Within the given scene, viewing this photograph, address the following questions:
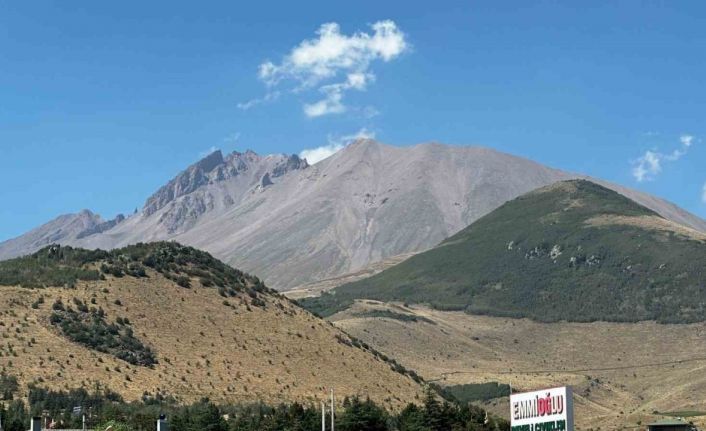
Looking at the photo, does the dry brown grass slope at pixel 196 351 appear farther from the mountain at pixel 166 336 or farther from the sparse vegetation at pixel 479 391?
the sparse vegetation at pixel 479 391

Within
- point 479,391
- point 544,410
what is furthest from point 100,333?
point 479,391

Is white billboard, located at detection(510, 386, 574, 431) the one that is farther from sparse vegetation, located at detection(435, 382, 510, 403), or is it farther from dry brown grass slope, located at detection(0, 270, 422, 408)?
sparse vegetation, located at detection(435, 382, 510, 403)

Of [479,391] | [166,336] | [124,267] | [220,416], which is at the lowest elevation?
[220,416]

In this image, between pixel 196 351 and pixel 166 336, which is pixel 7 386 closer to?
pixel 166 336

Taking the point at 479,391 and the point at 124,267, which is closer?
the point at 124,267

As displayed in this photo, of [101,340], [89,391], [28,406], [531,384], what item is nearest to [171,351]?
[101,340]

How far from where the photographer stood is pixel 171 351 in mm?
111500

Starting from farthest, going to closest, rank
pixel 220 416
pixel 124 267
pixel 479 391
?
pixel 479 391, pixel 124 267, pixel 220 416

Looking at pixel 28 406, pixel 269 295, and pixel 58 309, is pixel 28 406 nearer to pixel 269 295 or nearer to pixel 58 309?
pixel 58 309

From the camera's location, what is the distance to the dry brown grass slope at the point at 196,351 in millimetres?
100875

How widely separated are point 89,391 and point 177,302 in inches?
1124

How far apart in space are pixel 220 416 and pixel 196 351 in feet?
88.0

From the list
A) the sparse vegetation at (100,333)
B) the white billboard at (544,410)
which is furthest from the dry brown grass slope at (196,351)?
the white billboard at (544,410)

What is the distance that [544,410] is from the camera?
136ft
